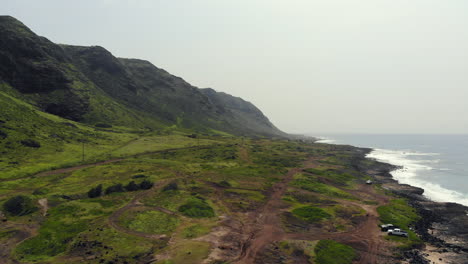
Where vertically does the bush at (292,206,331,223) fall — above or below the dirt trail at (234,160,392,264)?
above

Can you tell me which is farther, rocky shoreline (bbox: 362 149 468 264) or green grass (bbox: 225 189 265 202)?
green grass (bbox: 225 189 265 202)

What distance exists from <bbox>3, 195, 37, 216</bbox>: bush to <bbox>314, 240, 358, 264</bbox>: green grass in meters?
65.7

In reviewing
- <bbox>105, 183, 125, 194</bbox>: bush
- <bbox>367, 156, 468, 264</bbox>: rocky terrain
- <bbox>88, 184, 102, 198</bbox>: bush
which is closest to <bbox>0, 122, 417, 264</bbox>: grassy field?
<bbox>88, 184, 102, 198</bbox>: bush

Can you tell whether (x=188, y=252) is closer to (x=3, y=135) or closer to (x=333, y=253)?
(x=333, y=253)

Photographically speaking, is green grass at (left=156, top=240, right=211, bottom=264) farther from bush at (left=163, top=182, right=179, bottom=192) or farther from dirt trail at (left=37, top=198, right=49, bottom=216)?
dirt trail at (left=37, top=198, right=49, bottom=216)

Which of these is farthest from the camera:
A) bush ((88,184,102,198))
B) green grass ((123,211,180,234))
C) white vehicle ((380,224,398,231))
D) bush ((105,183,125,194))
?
bush ((105,183,125,194))

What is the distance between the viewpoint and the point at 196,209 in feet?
218

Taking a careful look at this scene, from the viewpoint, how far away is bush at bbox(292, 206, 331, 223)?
66.7 meters

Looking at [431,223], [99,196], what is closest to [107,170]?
[99,196]

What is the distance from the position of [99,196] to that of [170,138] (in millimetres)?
119463

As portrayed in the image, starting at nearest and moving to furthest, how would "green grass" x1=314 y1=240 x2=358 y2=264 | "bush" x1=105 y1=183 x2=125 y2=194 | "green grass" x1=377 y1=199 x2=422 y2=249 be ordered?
"green grass" x1=314 y1=240 x2=358 y2=264, "green grass" x1=377 y1=199 x2=422 y2=249, "bush" x1=105 y1=183 x2=125 y2=194

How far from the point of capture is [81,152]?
124m

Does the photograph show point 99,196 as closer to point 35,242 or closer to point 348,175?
point 35,242

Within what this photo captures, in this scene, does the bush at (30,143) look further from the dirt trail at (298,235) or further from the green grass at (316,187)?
the green grass at (316,187)
